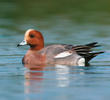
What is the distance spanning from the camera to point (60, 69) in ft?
37.6

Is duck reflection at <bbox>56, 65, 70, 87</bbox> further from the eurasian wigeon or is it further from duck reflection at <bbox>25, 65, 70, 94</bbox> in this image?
the eurasian wigeon

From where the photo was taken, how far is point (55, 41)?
52.9ft

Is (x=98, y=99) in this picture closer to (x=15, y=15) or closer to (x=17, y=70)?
(x=17, y=70)

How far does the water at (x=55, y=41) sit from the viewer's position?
8867mm

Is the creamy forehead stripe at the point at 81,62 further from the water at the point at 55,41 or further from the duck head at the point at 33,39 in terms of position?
the duck head at the point at 33,39

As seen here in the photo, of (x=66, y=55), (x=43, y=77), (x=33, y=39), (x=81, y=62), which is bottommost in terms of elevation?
(x=43, y=77)

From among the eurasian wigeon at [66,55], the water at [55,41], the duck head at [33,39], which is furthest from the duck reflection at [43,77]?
the duck head at [33,39]

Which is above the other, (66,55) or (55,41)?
(55,41)

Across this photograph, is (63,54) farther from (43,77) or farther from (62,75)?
(43,77)

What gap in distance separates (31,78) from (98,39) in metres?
6.59

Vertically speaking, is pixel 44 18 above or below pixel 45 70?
above

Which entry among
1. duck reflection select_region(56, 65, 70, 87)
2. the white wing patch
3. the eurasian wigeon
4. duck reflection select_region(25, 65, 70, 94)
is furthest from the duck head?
duck reflection select_region(56, 65, 70, 87)

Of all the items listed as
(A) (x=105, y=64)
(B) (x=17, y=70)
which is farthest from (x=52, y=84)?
(A) (x=105, y=64)

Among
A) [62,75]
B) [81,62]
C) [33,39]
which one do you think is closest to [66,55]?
[81,62]
